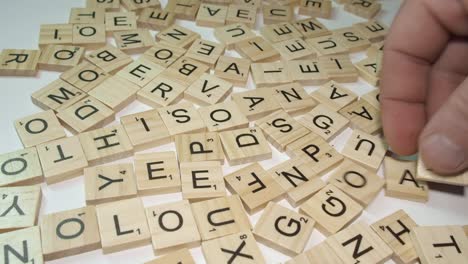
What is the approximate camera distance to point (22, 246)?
3.67 ft

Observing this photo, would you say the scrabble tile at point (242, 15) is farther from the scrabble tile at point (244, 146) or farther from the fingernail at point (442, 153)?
the fingernail at point (442, 153)

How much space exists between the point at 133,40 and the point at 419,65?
3.29 feet

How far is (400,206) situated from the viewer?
1319mm

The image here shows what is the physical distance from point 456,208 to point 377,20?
103 centimetres

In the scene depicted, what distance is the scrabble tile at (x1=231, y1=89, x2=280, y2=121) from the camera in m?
1.54

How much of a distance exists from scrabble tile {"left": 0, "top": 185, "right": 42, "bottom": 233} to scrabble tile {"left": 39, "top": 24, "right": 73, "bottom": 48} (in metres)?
0.70

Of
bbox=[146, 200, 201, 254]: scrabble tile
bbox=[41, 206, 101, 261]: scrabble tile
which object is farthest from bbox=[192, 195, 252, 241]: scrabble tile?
bbox=[41, 206, 101, 261]: scrabble tile

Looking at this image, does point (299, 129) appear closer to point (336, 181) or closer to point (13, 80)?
point (336, 181)

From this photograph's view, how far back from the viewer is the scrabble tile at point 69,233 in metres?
1.12

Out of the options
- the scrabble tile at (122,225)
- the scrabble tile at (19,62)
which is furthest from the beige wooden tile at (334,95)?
the scrabble tile at (19,62)

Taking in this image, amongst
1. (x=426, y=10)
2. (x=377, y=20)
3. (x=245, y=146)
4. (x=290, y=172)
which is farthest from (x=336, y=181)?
(x=377, y=20)

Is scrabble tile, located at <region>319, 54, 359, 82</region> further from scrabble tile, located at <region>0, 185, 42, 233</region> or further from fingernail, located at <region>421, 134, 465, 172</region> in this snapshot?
scrabble tile, located at <region>0, 185, 42, 233</region>

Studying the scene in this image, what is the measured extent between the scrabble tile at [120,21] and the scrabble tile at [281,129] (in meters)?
0.71

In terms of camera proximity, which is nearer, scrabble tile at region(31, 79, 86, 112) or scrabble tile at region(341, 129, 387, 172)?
scrabble tile at region(341, 129, 387, 172)
